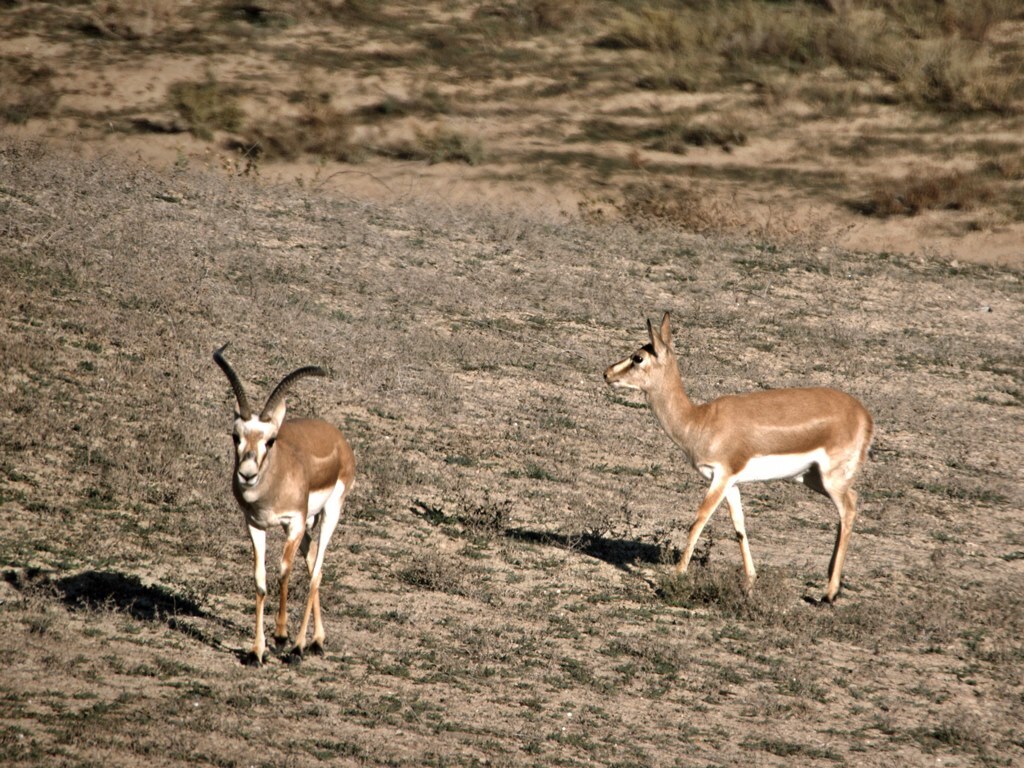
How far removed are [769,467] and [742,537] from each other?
23.9 inches

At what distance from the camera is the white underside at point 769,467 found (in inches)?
432

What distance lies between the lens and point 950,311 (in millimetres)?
21562

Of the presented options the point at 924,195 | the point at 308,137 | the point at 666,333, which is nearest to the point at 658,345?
the point at 666,333

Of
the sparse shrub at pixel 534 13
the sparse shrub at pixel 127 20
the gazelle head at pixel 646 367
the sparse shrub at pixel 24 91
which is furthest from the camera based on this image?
the sparse shrub at pixel 534 13

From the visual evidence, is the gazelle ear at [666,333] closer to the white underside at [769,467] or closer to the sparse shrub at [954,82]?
the white underside at [769,467]

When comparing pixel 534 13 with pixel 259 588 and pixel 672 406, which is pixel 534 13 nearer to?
pixel 672 406

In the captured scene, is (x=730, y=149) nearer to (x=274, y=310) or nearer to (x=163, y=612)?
(x=274, y=310)

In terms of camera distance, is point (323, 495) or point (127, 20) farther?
point (127, 20)

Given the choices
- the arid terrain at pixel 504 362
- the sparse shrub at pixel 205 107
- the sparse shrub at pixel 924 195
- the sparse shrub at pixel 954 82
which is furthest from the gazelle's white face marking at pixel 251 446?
the sparse shrub at pixel 954 82

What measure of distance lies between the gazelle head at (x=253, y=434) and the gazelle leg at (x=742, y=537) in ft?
13.5

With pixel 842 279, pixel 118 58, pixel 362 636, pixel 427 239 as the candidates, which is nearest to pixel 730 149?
pixel 842 279

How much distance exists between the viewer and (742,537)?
11.0 meters

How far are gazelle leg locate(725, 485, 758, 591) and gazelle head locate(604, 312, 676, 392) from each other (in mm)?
1168

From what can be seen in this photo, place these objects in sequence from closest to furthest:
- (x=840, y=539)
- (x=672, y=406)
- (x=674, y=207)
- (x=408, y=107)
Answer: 1. (x=840, y=539)
2. (x=672, y=406)
3. (x=674, y=207)
4. (x=408, y=107)
